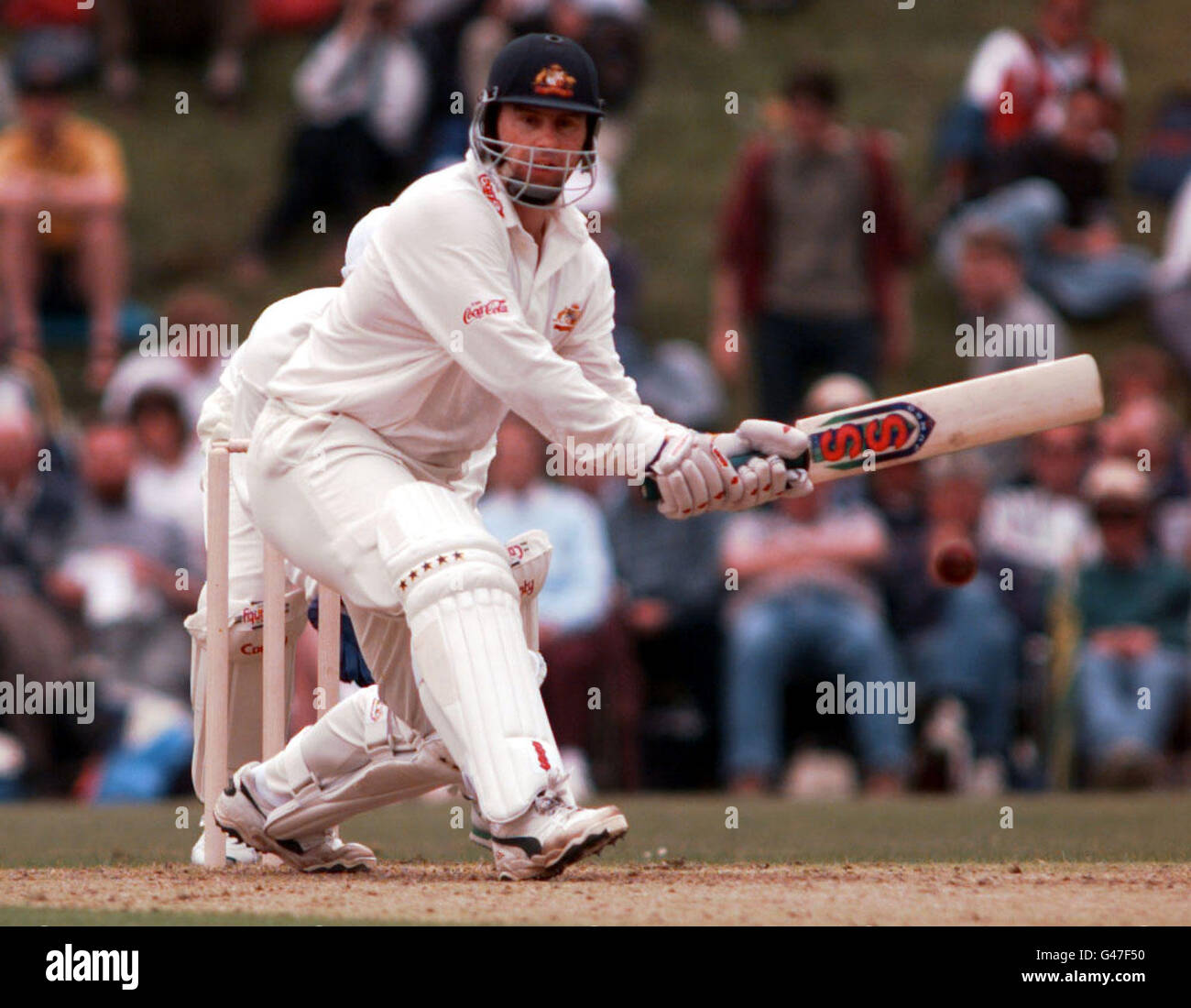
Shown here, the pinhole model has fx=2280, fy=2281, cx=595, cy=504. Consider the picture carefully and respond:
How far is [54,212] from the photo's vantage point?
41.4ft

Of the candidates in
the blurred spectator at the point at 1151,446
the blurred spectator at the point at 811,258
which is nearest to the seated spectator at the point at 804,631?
the blurred spectator at the point at 811,258

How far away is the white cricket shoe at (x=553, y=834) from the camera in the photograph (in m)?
5.26

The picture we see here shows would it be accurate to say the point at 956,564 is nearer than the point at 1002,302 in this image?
Yes

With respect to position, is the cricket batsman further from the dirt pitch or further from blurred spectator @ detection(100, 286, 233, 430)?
blurred spectator @ detection(100, 286, 233, 430)

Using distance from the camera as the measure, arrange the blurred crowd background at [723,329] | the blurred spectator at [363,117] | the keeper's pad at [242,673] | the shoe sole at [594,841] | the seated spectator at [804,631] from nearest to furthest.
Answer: the shoe sole at [594,841] → the keeper's pad at [242,673] → the seated spectator at [804,631] → the blurred crowd background at [723,329] → the blurred spectator at [363,117]

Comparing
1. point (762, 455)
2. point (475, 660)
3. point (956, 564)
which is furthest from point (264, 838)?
point (956, 564)

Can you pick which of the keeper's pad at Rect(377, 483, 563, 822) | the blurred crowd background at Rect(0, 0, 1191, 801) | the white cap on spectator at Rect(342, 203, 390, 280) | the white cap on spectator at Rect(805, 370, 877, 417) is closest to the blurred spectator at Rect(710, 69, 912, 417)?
the blurred crowd background at Rect(0, 0, 1191, 801)

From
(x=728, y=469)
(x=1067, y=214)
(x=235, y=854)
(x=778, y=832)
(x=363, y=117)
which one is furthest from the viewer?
(x=363, y=117)

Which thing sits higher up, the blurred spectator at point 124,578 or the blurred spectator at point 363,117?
the blurred spectator at point 363,117

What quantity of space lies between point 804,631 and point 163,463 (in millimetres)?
3340

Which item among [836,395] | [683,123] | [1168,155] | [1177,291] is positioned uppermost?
[683,123]

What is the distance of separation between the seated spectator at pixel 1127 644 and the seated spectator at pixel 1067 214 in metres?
2.50

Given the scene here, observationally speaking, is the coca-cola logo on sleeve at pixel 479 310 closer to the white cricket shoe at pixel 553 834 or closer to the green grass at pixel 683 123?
the white cricket shoe at pixel 553 834

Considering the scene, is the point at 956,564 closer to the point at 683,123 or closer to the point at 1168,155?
the point at 1168,155
